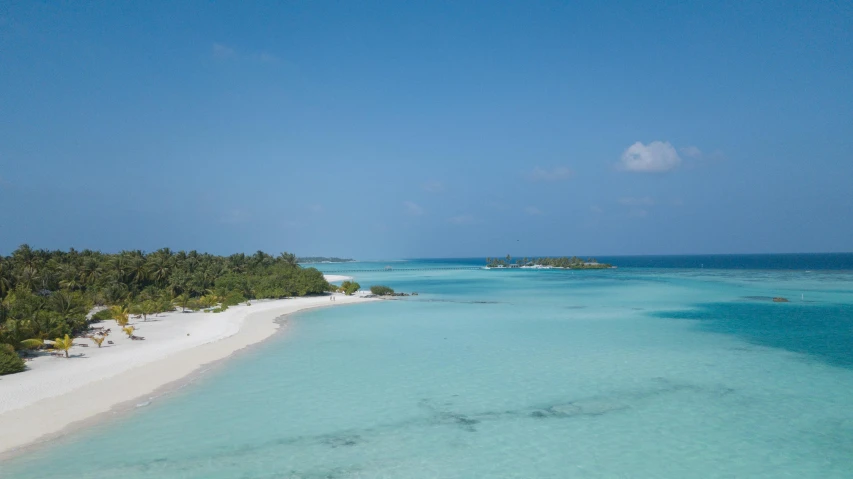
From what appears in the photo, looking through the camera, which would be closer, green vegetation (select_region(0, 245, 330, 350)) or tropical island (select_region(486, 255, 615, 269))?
green vegetation (select_region(0, 245, 330, 350))

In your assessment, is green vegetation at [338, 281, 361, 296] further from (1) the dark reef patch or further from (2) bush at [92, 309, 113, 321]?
(1) the dark reef patch

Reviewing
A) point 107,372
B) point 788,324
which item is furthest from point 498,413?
point 788,324

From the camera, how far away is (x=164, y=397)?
52.1ft

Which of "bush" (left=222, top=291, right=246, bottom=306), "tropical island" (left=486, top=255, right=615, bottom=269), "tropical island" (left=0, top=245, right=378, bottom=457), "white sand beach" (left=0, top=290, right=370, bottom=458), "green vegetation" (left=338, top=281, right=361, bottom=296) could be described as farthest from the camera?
"tropical island" (left=486, top=255, right=615, bottom=269)

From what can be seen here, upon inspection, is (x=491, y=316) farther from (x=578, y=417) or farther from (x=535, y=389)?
(x=578, y=417)

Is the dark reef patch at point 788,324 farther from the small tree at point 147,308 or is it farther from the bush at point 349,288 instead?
the small tree at point 147,308

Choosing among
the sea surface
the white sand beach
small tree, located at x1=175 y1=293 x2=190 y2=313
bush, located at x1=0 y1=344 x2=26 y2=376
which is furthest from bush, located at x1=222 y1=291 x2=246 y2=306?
bush, located at x1=0 y1=344 x2=26 y2=376

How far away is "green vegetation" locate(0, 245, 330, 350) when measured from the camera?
2344cm

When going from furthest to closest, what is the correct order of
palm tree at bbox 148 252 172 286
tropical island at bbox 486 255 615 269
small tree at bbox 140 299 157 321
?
tropical island at bbox 486 255 615 269 < palm tree at bbox 148 252 172 286 < small tree at bbox 140 299 157 321

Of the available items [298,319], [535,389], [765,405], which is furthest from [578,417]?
[298,319]

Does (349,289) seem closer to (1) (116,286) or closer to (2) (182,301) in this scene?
(2) (182,301)

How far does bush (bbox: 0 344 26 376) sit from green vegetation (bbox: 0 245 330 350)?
2201mm

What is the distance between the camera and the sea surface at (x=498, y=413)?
35.4ft

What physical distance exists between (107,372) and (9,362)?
125 inches
